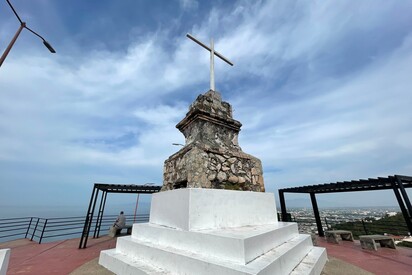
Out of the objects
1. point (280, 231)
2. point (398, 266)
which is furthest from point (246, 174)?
point (398, 266)

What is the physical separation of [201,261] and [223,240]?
0.92ft

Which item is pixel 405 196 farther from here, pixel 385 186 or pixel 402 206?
pixel 385 186

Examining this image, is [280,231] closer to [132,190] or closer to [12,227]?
[132,190]

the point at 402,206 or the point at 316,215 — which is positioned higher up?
the point at 402,206

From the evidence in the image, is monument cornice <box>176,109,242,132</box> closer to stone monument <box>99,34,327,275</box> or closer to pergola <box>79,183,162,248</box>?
stone monument <box>99,34,327,275</box>

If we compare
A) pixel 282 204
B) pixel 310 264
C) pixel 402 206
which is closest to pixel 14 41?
pixel 310 264

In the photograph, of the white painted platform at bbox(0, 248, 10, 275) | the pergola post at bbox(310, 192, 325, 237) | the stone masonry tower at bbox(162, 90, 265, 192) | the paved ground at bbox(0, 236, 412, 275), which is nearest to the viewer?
the white painted platform at bbox(0, 248, 10, 275)

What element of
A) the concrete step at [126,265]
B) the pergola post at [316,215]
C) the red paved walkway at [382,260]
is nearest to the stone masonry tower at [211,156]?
the concrete step at [126,265]

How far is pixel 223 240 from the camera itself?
1.76 m

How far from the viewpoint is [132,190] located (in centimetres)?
1093

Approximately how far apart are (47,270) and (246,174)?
654cm

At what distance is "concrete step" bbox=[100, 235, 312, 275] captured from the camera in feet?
5.00

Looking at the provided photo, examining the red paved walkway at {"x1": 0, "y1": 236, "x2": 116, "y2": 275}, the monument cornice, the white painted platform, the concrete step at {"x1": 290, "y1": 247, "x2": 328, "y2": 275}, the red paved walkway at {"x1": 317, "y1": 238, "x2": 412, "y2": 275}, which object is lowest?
the red paved walkway at {"x1": 0, "y1": 236, "x2": 116, "y2": 275}

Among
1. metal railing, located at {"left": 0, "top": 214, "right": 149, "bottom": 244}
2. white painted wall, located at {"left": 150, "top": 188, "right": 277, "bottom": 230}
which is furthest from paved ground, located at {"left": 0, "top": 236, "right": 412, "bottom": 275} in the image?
white painted wall, located at {"left": 150, "top": 188, "right": 277, "bottom": 230}
